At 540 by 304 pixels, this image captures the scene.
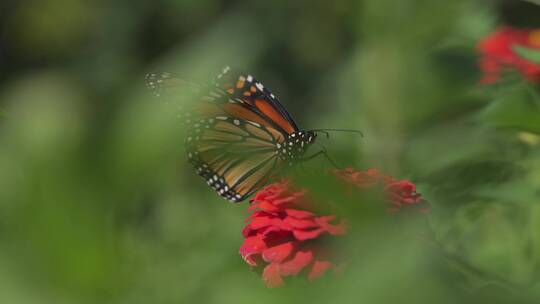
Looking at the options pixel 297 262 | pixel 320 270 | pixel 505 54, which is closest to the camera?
pixel 320 270

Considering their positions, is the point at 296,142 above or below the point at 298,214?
above

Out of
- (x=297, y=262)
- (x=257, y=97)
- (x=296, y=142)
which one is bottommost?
(x=297, y=262)

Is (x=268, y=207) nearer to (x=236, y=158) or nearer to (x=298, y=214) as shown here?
(x=298, y=214)

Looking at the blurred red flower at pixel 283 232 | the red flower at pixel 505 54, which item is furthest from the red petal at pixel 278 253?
the red flower at pixel 505 54

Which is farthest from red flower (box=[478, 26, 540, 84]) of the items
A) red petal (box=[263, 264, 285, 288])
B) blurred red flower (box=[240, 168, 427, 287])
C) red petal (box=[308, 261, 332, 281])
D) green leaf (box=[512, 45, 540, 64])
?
red petal (box=[308, 261, 332, 281])

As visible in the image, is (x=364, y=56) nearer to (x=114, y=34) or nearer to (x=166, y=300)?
(x=166, y=300)

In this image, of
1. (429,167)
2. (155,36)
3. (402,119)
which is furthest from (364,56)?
(155,36)

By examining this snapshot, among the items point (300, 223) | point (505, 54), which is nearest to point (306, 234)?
point (300, 223)
